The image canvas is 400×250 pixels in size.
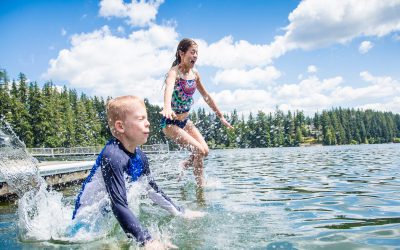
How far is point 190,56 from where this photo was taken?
20.8 ft

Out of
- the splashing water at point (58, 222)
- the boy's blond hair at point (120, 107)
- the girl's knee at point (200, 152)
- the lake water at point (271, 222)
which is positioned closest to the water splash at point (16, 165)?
the splashing water at point (58, 222)

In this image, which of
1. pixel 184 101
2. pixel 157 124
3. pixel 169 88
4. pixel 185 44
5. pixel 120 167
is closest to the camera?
pixel 120 167

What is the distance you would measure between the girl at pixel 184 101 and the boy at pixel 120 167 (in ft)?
8.31

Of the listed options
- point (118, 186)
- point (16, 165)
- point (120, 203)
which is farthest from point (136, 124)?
point (16, 165)

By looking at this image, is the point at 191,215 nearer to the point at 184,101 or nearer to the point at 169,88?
the point at 169,88

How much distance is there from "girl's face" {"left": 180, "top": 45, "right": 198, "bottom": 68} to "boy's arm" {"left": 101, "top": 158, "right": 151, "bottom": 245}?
3512 mm

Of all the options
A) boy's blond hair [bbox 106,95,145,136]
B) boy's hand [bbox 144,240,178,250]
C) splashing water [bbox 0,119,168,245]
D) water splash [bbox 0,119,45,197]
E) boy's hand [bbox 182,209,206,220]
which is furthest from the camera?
water splash [bbox 0,119,45,197]

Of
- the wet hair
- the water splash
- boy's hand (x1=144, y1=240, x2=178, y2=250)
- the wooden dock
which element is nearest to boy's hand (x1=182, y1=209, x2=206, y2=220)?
boy's hand (x1=144, y1=240, x2=178, y2=250)

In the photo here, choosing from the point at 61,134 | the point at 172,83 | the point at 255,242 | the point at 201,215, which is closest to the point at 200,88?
the point at 172,83

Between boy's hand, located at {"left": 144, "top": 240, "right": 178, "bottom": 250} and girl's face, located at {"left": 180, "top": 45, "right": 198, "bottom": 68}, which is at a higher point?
girl's face, located at {"left": 180, "top": 45, "right": 198, "bottom": 68}

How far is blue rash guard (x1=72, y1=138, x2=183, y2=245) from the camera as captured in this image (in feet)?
9.91

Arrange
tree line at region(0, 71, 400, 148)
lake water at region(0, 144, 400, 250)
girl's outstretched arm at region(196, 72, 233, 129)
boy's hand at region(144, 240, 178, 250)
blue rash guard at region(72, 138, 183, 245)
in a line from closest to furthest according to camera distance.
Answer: boy's hand at region(144, 240, 178, 250)
blue rash guard at region(72, 138, 183, 245)
lake water at region(0, 144, 400, 250)
girl's outstretched arm at region(196, 72, 233, 129)
tree line at region(0, 71, 400, 148)

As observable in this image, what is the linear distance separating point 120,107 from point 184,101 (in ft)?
10.7

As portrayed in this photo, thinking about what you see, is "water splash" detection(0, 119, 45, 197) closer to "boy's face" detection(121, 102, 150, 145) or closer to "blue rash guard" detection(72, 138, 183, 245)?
"blue rash guard" detection(72, 138, 183, 245)
